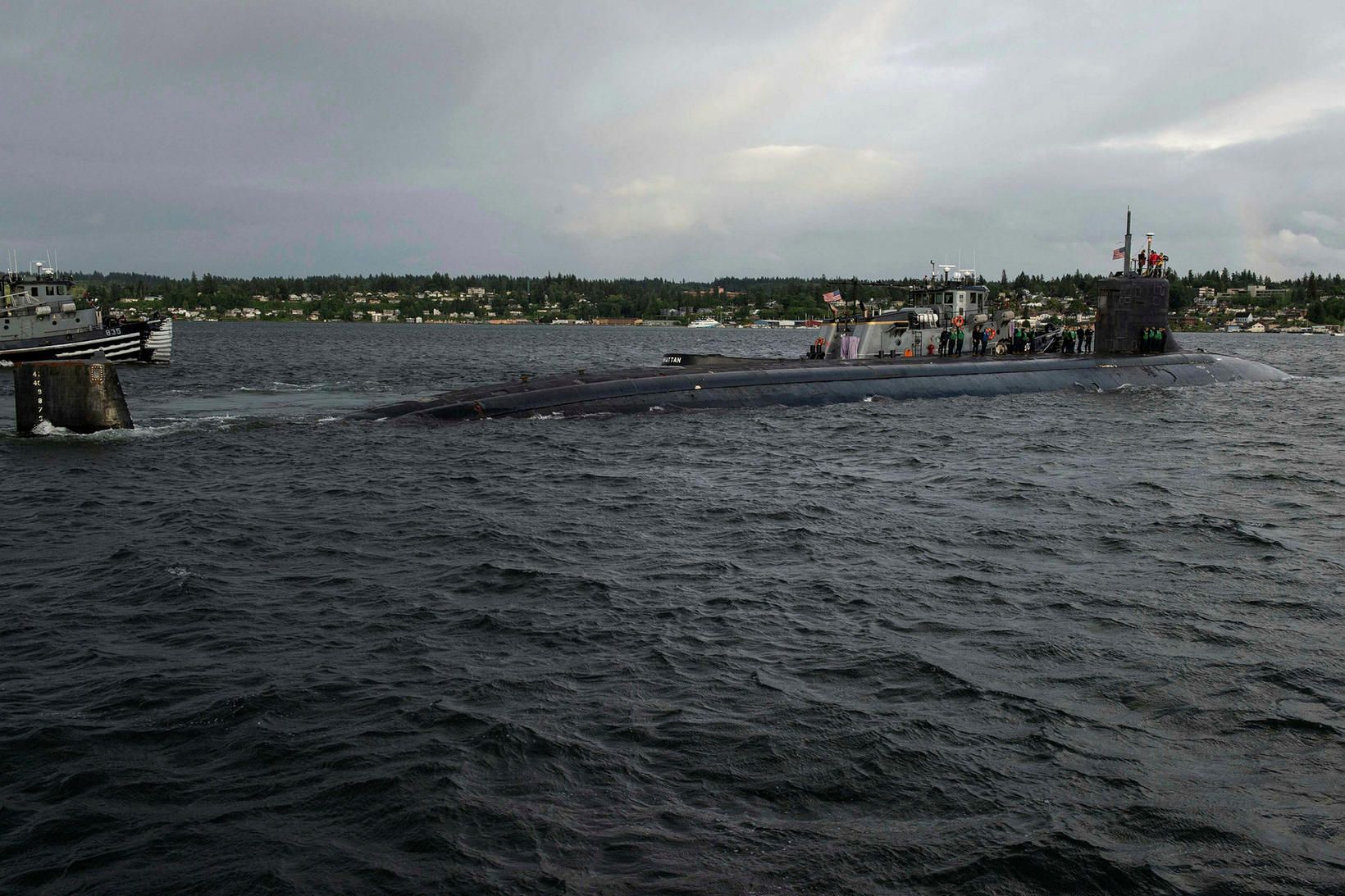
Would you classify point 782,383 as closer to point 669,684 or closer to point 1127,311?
point 1127,311

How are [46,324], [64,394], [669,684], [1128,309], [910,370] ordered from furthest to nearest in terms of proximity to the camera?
1. [46,324]
2. [1128,309]
3. [910,370]
4. [64,394]
5. [669,684]

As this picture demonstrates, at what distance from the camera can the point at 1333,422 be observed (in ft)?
122

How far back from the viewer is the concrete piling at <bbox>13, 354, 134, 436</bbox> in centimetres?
2916

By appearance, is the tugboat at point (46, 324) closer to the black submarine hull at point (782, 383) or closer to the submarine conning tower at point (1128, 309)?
the black submarine hull at point (782, 383)

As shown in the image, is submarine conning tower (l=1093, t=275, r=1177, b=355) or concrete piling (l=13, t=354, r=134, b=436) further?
submarine conning tower (l=1093, t=275, r=1177, b=355)

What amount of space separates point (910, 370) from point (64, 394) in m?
29.7

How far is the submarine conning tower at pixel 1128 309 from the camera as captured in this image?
162 feet

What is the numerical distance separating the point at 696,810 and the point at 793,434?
23878mm

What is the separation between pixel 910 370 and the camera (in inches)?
1658

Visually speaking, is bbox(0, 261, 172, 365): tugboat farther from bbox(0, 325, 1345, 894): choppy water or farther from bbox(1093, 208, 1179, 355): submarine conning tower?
bbox(1093, 208, 1179, 355): submarine conning tower

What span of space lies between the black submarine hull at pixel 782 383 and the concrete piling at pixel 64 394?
7173 mm

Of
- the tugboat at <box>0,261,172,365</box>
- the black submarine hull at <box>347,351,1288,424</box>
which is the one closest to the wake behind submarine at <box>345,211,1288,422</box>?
the black submarine hull at <box>347,351,1288,424</box>

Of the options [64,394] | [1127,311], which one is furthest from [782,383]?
[64,394]

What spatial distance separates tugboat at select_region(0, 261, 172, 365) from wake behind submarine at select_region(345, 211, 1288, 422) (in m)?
31.6
